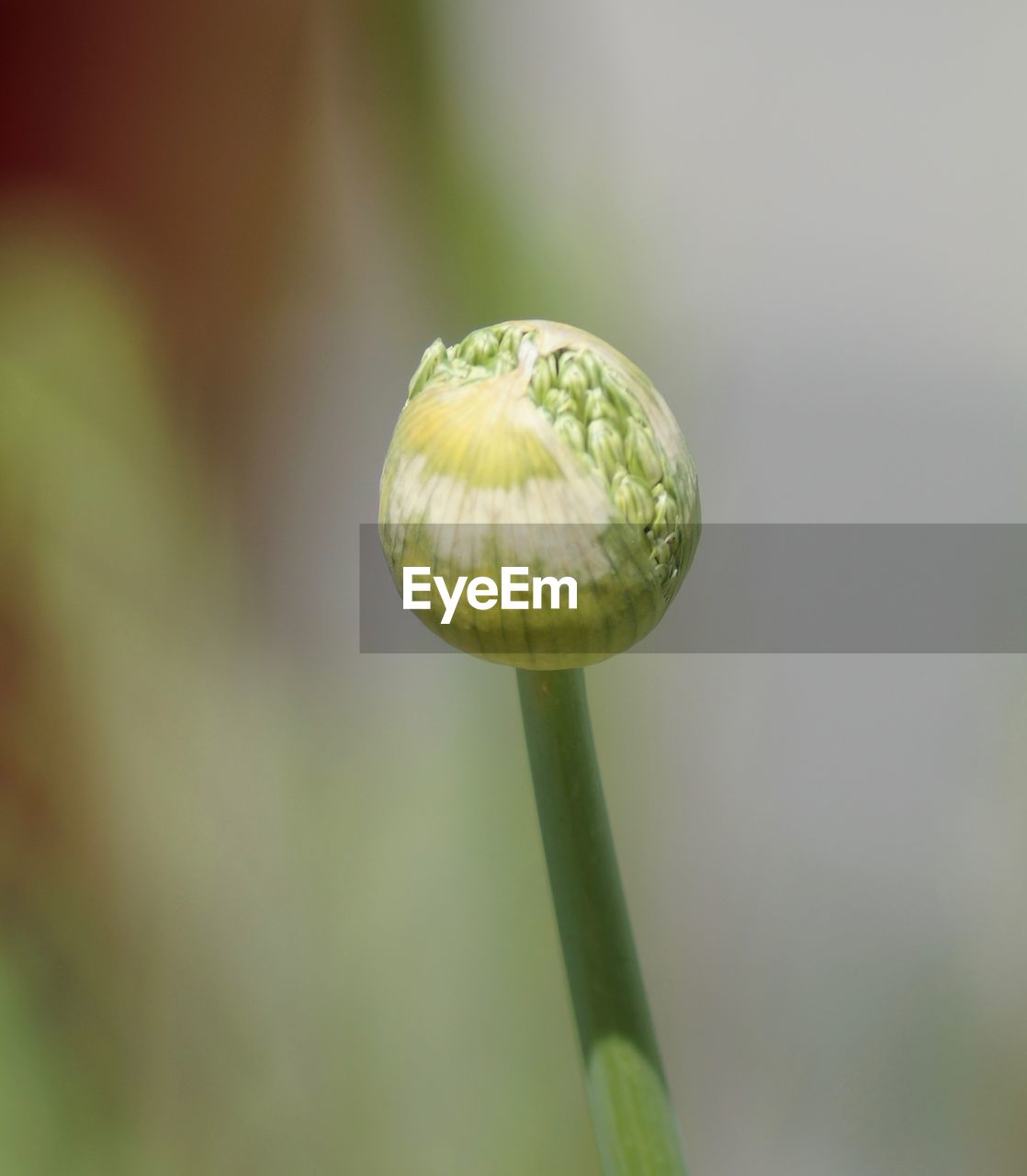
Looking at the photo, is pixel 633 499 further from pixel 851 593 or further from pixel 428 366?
pixel 851 593

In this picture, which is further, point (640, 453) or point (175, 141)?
point (175, 141)

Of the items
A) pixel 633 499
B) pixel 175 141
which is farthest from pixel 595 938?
pixel 175 141

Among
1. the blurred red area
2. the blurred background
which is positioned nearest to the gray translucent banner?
the blurred background

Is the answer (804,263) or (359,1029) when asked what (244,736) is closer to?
(359,1029)

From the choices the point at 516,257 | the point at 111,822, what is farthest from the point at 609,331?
the point at 111,822

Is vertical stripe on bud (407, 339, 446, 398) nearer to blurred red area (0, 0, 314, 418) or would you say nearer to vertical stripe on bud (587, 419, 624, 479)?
vertical stripe on bud (587, 419, 624, 479)

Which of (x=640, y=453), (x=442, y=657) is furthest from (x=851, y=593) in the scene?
(x=640, y=453)

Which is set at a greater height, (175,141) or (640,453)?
(175,141)
